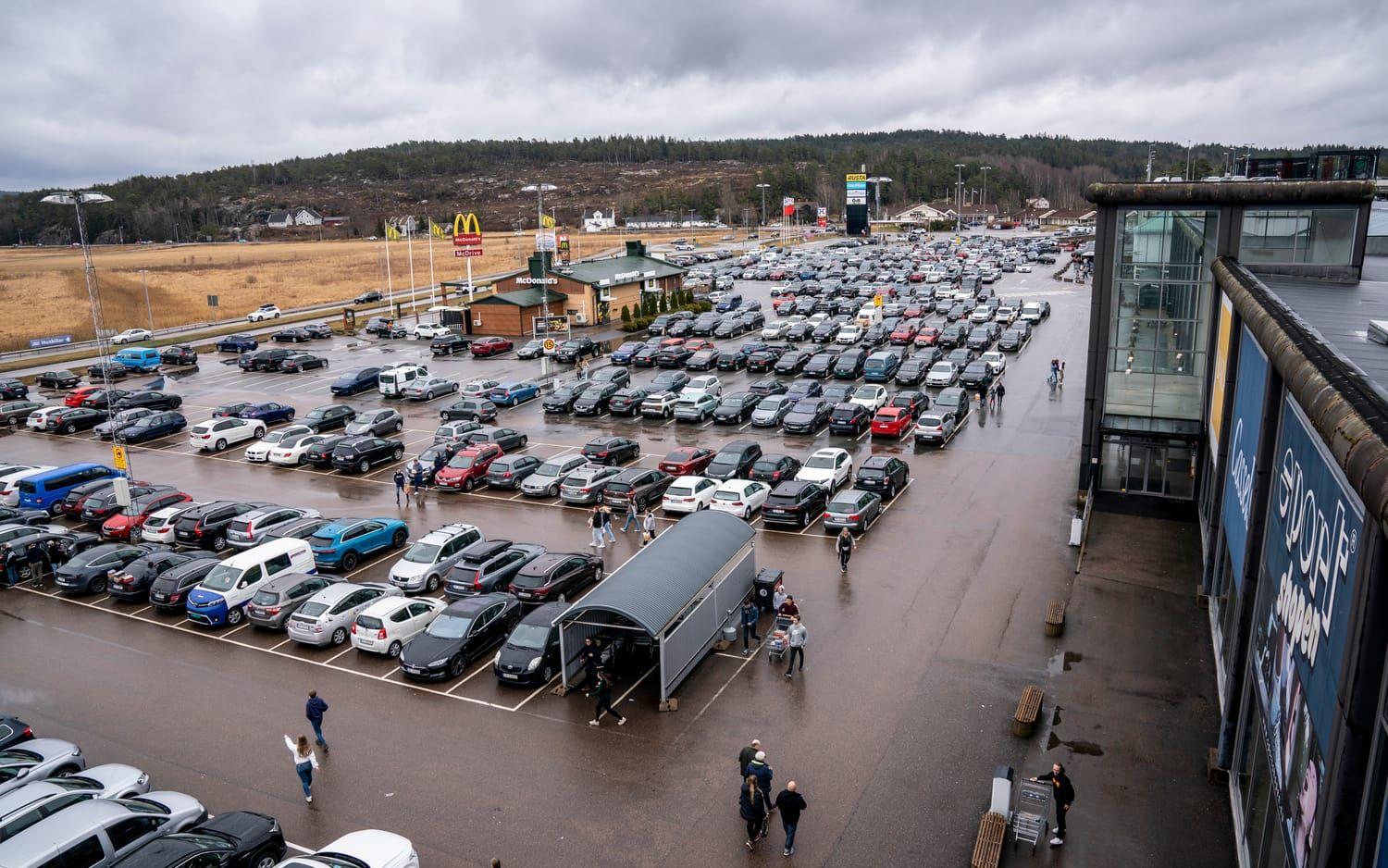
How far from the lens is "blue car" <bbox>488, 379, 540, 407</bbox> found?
45344 millimetres

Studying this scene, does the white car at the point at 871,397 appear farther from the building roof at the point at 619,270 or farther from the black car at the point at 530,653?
the building roof at the point at 619,270

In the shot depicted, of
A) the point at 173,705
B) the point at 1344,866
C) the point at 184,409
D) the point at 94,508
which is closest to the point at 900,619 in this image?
the point at 1344,866

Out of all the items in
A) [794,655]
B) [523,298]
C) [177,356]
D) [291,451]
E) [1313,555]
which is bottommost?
[794,655]

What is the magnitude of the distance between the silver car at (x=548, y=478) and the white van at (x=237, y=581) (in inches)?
346

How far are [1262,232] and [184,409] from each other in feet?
152

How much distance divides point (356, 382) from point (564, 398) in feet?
40.7

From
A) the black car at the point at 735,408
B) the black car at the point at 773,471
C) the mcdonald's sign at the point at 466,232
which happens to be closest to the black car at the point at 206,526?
the black car at the point at 773,471

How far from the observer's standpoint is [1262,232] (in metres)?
26.6

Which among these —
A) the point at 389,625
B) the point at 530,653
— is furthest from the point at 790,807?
the point at 389,625

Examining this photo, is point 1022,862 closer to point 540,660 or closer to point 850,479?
point 540,660

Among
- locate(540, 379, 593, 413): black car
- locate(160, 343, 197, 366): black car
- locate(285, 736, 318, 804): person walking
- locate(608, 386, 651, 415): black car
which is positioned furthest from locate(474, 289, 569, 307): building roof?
locate(285, 736, 318, 804): person walking

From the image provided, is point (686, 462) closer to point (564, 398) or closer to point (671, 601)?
point (564, 398)

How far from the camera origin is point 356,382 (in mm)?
49125

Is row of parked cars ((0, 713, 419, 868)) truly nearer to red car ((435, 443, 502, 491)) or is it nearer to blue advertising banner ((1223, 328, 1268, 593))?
blue advertising banner ((1223, 328, 1268, 593))
